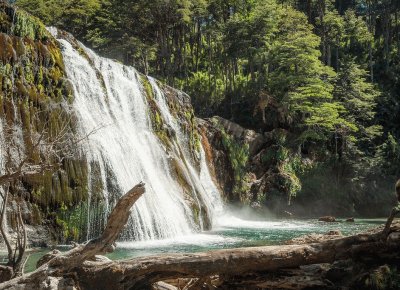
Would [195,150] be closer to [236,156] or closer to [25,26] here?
[236,156]

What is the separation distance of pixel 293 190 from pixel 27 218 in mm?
21216

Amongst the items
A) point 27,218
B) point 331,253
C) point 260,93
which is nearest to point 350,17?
point 260,93

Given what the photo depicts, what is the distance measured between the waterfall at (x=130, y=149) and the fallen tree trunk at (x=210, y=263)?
31.5 ft

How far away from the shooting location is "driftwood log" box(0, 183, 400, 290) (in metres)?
6.18

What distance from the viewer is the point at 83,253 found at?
6.12 metres

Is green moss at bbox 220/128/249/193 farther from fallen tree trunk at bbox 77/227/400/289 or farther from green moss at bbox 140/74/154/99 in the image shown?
fallen tree trunk at bbox 77/227/400/289

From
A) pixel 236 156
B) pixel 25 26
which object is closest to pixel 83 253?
pixel 25 26

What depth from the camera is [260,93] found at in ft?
118

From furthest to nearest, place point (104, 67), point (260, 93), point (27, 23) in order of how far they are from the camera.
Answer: point (260, 93), point (104, 67), point (27, 23)

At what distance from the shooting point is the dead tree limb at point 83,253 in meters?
5.95

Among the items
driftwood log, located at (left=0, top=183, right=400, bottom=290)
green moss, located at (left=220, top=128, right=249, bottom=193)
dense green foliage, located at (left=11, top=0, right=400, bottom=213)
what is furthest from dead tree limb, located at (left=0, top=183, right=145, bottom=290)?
dense green foliage, located at (left=11, top=0, right=400, bottom=213)

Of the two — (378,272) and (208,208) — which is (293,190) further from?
(378,272)

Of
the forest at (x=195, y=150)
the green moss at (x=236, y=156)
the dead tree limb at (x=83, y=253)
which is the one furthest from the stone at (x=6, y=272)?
the green moss at (x=236, y=156)

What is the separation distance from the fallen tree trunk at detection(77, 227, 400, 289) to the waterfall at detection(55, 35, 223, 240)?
961cm
